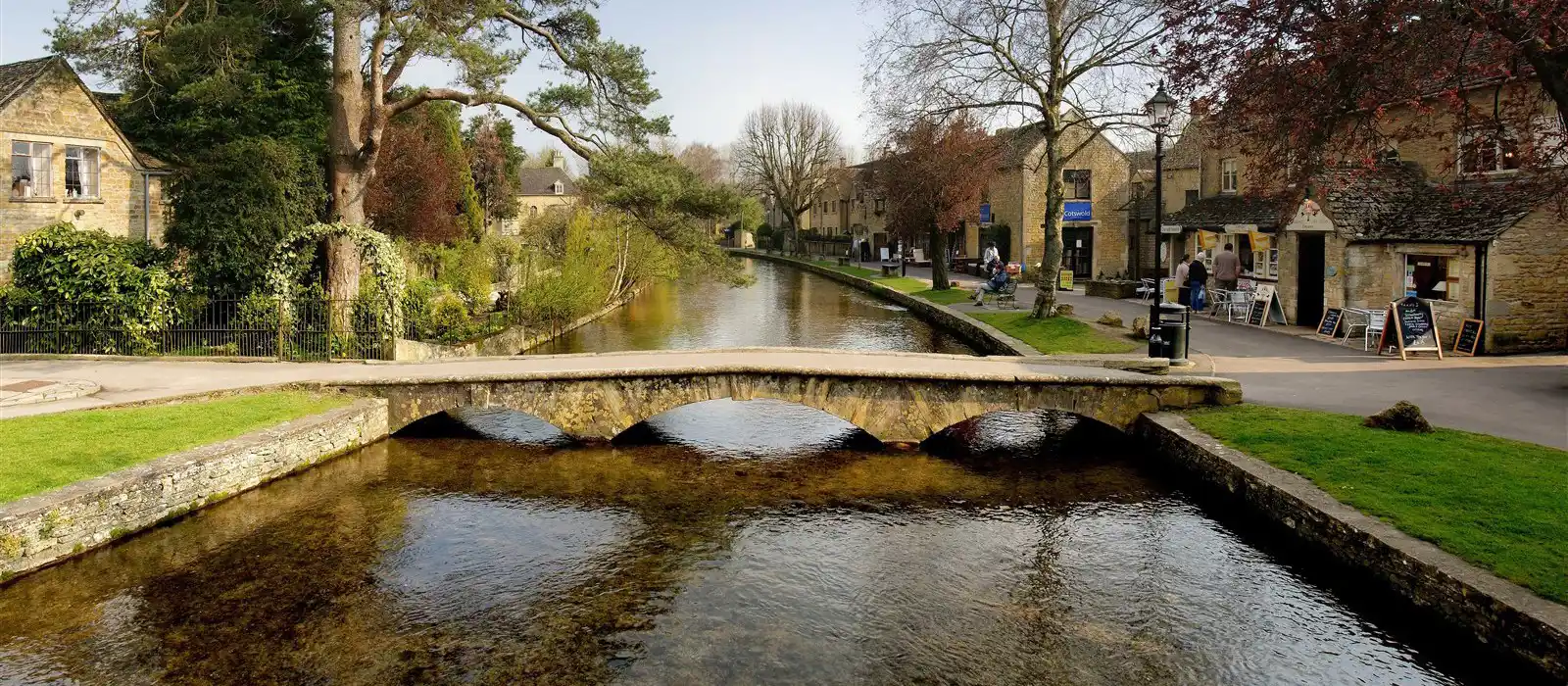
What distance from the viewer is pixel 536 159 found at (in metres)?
123

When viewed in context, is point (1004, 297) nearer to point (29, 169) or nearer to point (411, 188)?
point (411, 188)

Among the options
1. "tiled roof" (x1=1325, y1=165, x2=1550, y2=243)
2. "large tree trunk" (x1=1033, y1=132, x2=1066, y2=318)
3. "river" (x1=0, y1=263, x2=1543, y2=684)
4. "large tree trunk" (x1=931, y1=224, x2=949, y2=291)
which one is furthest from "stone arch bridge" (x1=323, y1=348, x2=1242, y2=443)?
"large tree trunk" (x1=931, y1=224, x2=949, y2=291)

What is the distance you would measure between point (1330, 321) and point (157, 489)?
824 inches

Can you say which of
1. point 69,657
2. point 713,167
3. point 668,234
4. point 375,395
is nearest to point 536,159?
point 713,167

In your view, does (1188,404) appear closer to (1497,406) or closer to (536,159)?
(1497,406)

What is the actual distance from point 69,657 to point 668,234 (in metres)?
17.1

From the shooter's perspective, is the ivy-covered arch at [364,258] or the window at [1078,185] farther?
the window at [1078,185]

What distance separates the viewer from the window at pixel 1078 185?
46.0 meters

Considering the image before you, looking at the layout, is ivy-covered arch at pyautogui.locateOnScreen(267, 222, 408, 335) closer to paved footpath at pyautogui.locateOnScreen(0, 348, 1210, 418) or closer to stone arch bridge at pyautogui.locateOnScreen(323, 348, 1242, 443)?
paved footpath at pyautogui.locateOnScreen(0, 348, 1210, 418)

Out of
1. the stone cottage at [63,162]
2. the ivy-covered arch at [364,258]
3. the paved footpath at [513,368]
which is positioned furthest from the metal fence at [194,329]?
the stone cottage at [63,162]

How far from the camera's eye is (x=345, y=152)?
2125cm

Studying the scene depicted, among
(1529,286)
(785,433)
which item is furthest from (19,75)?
(1529,286)

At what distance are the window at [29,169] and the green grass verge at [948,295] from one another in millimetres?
26010

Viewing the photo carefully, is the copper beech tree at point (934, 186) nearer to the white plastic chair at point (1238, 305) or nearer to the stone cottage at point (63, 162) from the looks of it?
the white plastic chair at point (1238, 305)
